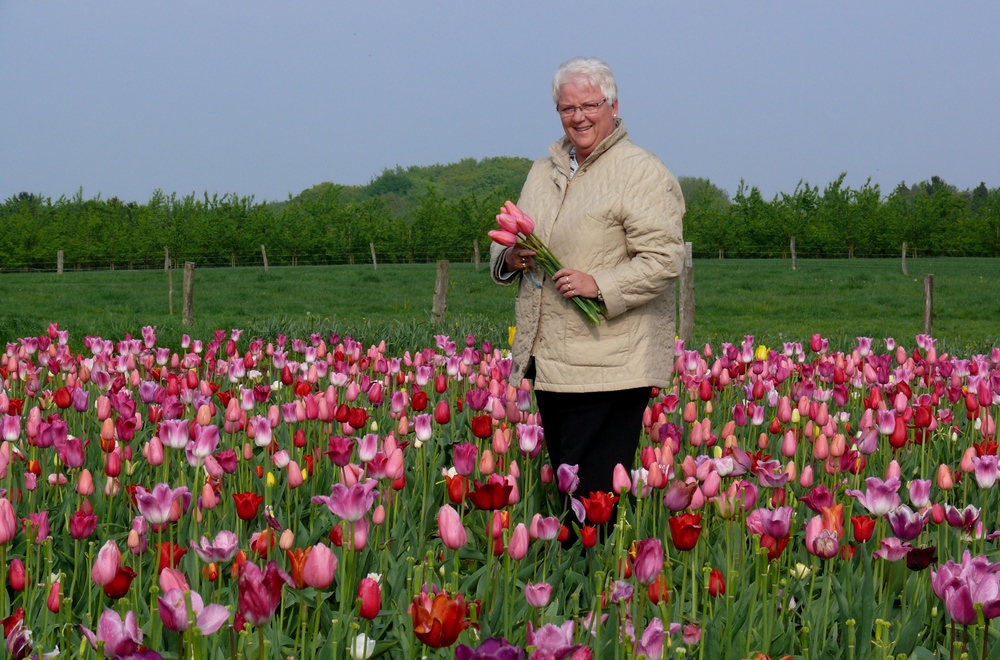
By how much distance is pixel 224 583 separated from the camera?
3.57 m

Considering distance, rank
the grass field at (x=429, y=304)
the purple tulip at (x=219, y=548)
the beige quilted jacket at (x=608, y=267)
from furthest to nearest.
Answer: the grass field at (x=429, y=304) < the beige quilted jacket at (x=608, y=267) < the purple tulip at (x=219, y=548)

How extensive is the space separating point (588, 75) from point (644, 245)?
603 millimetres

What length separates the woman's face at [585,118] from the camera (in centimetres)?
346

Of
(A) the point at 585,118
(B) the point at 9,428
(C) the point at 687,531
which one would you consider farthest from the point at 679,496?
(B) the point at 9,428

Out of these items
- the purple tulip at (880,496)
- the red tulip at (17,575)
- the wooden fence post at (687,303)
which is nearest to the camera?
the red tulip at (17,575)

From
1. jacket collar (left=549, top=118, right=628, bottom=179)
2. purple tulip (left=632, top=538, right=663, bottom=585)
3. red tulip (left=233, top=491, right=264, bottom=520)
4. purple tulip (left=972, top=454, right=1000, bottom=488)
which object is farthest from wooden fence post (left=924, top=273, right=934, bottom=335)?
purple tulip (left=632, top=538, right=663, bottom=585)

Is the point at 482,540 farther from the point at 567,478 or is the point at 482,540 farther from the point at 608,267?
the point at 608,267

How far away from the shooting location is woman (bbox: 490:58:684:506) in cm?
350

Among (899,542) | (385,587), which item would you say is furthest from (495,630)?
(899,542)

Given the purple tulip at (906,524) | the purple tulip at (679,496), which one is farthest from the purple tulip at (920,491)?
the purple tulip at (679,496)

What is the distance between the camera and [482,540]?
13.3 feet

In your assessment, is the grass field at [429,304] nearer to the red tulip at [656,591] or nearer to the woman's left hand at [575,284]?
the woman's left hand at [575,284]

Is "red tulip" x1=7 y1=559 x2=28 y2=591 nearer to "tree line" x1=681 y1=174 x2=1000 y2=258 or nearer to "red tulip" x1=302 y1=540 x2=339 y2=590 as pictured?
"red tulip" x1=302 y1=540 x2=339 y2=590

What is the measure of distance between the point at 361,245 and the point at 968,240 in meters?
31.3
